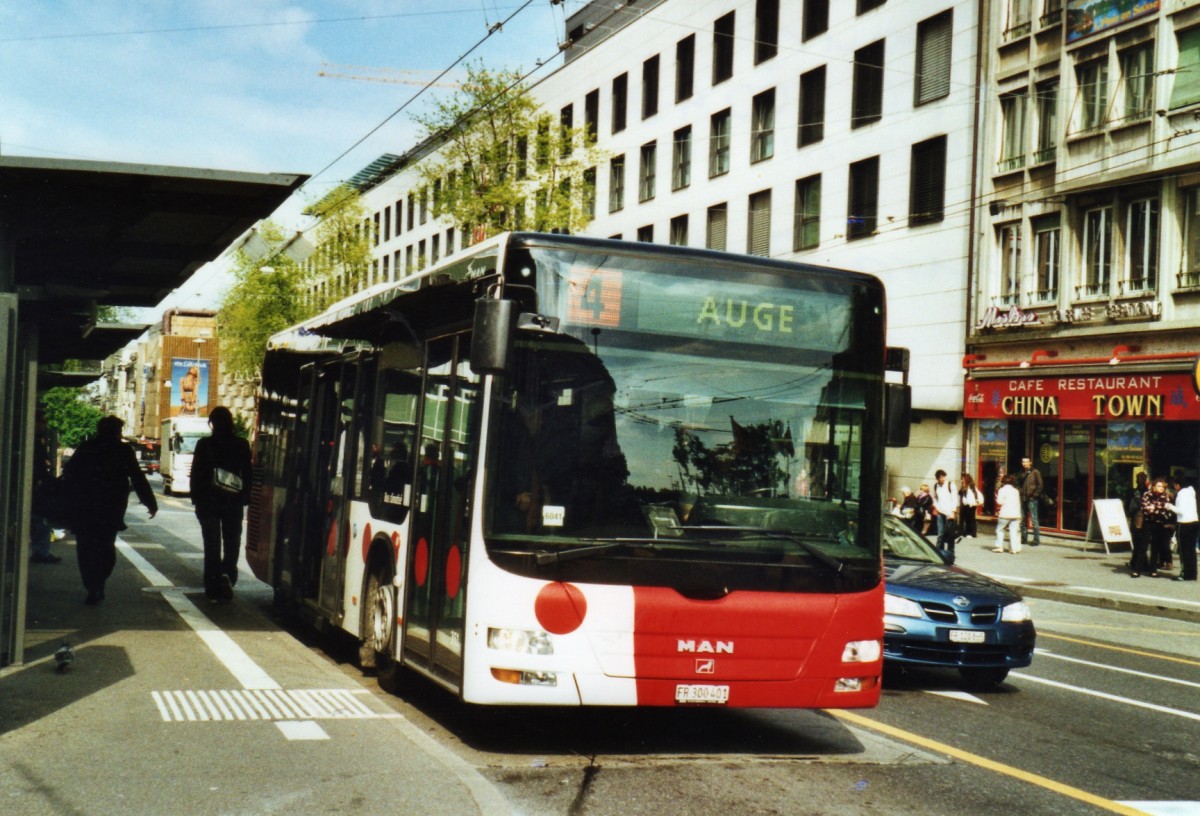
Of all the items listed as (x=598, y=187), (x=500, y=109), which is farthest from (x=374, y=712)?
(x=598, y=187)

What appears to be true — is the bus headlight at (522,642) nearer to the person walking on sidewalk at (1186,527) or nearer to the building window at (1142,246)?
the person walking on sidewalk at (1186,527)

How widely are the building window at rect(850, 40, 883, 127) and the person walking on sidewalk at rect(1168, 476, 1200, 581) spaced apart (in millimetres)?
15337

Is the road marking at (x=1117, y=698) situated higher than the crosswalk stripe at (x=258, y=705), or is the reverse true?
the crosswalk stripe at (x=258, y=705)

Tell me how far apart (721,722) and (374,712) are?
2.11 m

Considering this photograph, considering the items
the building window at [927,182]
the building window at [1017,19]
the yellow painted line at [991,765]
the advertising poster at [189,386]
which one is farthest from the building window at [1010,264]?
the advertising poster at [189,386]

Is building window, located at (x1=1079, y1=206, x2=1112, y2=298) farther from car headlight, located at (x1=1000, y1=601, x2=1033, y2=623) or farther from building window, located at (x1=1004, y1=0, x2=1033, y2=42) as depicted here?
car headlight, located at (x1=1000, y1=601, x2=1033, y2=623)

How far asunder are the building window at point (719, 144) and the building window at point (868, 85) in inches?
241

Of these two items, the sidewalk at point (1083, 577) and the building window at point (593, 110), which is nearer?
the sidewalk at point (1083, 577)

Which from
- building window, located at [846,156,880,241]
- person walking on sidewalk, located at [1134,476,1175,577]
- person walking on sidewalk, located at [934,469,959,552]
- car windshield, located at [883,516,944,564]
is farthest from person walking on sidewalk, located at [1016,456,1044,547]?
car windshield, located at [883,516,944,564]

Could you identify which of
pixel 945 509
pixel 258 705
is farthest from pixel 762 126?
pixel 258 705

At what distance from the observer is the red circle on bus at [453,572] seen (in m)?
7.40

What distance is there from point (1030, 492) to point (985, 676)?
19846 mm

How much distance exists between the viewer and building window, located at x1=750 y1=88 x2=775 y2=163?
133 ft

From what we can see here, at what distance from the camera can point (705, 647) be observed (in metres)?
7.24
